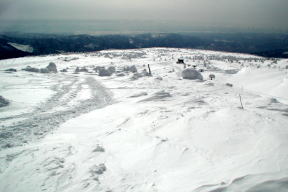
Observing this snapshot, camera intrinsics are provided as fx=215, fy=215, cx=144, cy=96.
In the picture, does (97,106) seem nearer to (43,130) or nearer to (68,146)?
(43,130)

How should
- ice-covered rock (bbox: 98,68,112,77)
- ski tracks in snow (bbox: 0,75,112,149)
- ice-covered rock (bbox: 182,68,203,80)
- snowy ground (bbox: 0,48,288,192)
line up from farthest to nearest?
ice-covered rock (bbox: 98,68,112,77) → ice-covered rock (bbox: 182,68,203,80) → ski tracks in snow (bbox: 0,75,112,149) → snowy ground (bbox: 0,48,288,192)

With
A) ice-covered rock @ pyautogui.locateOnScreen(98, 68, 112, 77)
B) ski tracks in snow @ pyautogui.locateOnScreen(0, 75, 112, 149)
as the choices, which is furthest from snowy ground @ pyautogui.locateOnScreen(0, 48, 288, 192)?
ice-covered rock @ pyautogui.locateOnScreen(98, 68, 112, 77)

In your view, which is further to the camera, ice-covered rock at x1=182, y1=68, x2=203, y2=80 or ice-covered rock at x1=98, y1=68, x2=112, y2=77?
ice-covered rock at x1=98, y1=68, x2=112, y2=77

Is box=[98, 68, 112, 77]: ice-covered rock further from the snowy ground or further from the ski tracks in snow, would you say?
the snowy ground

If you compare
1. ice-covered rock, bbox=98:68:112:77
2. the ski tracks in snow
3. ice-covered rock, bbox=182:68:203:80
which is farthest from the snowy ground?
ice-covered rock, bbox=98:68:112:77

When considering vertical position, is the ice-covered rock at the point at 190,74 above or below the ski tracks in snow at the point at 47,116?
above

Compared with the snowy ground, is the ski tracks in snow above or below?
below

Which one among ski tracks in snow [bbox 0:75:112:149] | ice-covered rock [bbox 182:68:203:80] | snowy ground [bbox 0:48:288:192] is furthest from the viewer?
ice-covered rock [bbox 182:68:203:80]

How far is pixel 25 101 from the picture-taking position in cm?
1728

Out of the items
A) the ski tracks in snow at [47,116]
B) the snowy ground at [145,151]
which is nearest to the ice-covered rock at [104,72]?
the ski tracks in snow at [47,116]

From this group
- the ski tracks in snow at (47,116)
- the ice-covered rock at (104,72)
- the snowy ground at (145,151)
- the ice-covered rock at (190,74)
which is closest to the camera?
the snowy ground at (145,151)

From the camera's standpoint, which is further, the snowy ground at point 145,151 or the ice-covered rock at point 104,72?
the ice-covered rock at point 104,72

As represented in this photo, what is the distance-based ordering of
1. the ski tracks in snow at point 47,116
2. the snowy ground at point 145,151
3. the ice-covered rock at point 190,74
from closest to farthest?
the snowy ground at point 145,151 < the ski tracks in snow at point 47,116 < the ice-covered rock at point 190,74

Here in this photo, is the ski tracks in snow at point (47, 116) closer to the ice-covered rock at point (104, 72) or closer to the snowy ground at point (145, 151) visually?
the snowy ground at point (145, 151)
